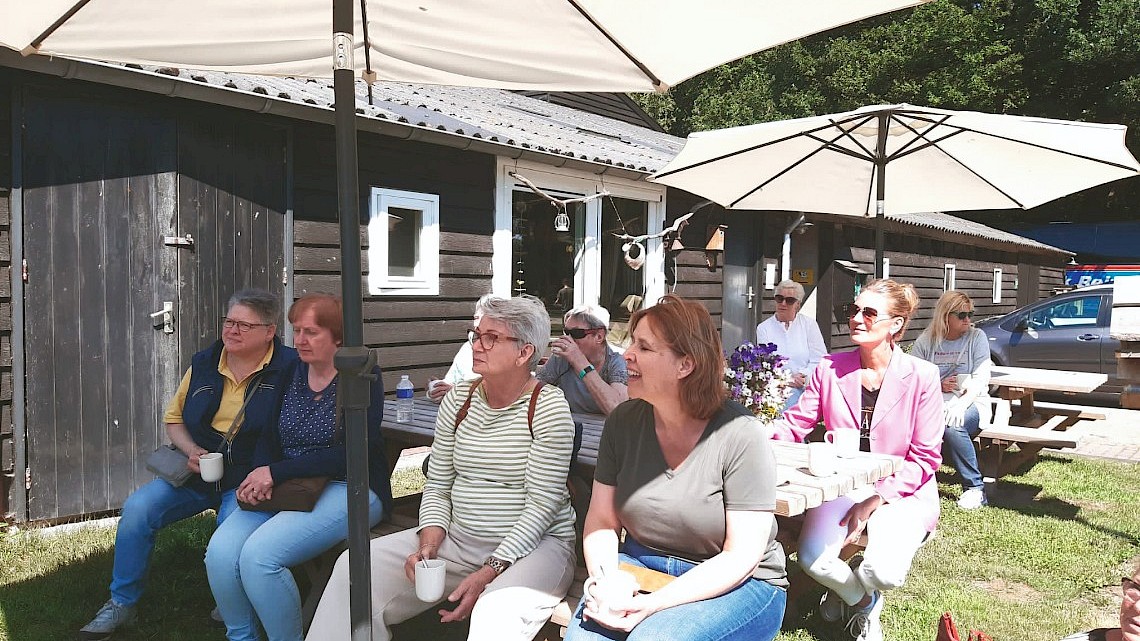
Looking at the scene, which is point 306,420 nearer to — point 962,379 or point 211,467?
point 211,467

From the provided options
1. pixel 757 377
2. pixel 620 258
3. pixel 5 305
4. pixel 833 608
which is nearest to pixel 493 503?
pixel 757 377

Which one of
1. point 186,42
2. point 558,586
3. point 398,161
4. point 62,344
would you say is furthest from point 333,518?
point 398,161

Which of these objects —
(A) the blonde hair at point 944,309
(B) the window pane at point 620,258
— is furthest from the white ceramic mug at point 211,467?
(B) the window pane at point 620,258

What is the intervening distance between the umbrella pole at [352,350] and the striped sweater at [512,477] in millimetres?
614

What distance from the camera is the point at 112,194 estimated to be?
474 cm

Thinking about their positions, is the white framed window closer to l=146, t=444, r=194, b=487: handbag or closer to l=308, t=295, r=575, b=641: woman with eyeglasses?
l=146, t=444, r=194, b=487: handbag

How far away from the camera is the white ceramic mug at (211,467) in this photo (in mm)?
3092

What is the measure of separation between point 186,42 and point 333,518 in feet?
5.46

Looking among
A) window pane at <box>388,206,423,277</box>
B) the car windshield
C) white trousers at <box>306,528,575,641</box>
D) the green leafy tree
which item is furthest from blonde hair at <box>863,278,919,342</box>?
the green leafy tree

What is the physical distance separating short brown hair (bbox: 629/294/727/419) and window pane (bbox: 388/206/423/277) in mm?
4323

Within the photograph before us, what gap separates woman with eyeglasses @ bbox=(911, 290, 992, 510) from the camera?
5242 mm

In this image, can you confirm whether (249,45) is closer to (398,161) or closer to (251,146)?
(251,146)

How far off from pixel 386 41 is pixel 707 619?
1.87m

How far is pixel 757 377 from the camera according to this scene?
3.18 metres
